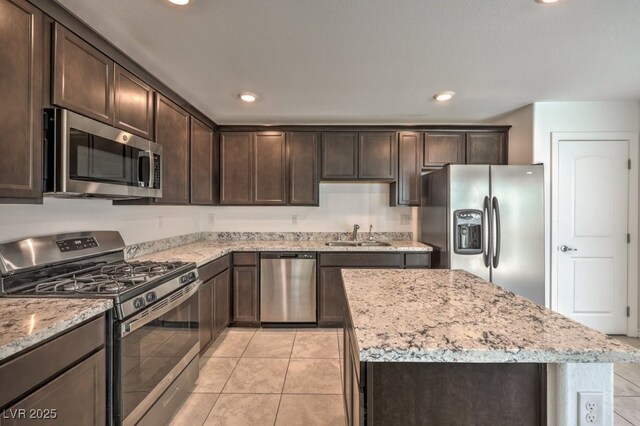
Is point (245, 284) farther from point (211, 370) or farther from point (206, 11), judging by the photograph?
point (206, 11)

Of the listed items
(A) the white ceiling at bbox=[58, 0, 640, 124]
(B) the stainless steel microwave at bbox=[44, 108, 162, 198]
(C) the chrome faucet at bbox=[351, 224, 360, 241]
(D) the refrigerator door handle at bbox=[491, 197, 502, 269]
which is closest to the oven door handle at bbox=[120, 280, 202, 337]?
(B) the stainless steel microwave at bbox=[44, 108, 162, 198]

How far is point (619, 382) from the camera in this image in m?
2.25

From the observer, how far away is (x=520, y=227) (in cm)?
276

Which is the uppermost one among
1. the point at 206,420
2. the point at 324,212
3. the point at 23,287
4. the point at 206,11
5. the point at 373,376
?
the point at 206,11

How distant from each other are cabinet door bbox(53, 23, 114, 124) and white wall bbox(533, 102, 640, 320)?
3.72m

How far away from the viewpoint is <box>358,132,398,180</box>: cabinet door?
11.3ft

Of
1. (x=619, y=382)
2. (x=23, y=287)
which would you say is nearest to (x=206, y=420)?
(x=23, y=287)

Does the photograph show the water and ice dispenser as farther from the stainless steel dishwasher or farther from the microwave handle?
the microwave handle

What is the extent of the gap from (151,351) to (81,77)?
1.55m

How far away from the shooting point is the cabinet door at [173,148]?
237 centimetres

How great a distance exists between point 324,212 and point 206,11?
254 cm

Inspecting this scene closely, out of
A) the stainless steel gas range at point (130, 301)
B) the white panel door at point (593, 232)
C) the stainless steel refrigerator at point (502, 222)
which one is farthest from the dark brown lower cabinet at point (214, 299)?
the white panel door at point (593, 232)

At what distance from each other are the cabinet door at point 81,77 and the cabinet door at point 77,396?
4.12 ft

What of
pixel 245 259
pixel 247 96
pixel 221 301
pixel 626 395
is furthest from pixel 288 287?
pixel 626 395
